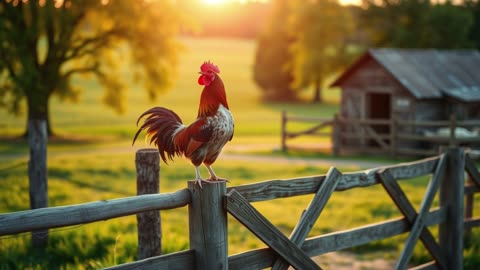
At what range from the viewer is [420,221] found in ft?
21.2

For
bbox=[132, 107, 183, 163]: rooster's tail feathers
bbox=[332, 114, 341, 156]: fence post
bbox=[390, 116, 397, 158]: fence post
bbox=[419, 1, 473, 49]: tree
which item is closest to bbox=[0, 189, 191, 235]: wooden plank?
bbox=[132, 107, 183, 163]: rooster's tail feathers

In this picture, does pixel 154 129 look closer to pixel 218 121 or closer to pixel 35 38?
pixel 218 121

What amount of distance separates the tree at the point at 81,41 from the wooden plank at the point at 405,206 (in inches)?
820

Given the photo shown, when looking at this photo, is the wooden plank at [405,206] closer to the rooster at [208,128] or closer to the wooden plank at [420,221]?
the wooden plank at [420,221]

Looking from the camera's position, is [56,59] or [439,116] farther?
[56,59]

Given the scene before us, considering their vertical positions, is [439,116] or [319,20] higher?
[319,20]

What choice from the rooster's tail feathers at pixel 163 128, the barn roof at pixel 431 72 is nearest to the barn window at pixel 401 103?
the barn roof at pixel 431 72

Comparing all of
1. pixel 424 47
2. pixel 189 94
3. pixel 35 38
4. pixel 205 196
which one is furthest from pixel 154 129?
pixel 189 94

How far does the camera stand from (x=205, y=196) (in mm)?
4422

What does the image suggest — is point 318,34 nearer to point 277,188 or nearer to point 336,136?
point 336,136

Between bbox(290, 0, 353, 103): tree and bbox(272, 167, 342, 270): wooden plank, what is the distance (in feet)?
149

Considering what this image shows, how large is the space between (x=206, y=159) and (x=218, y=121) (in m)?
0.37

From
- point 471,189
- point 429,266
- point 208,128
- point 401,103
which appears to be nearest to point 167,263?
point 208,128

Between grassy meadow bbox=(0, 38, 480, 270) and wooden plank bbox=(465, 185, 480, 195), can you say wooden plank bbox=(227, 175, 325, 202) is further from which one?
wooden plank bbox=(465, 185, 480, 195)
